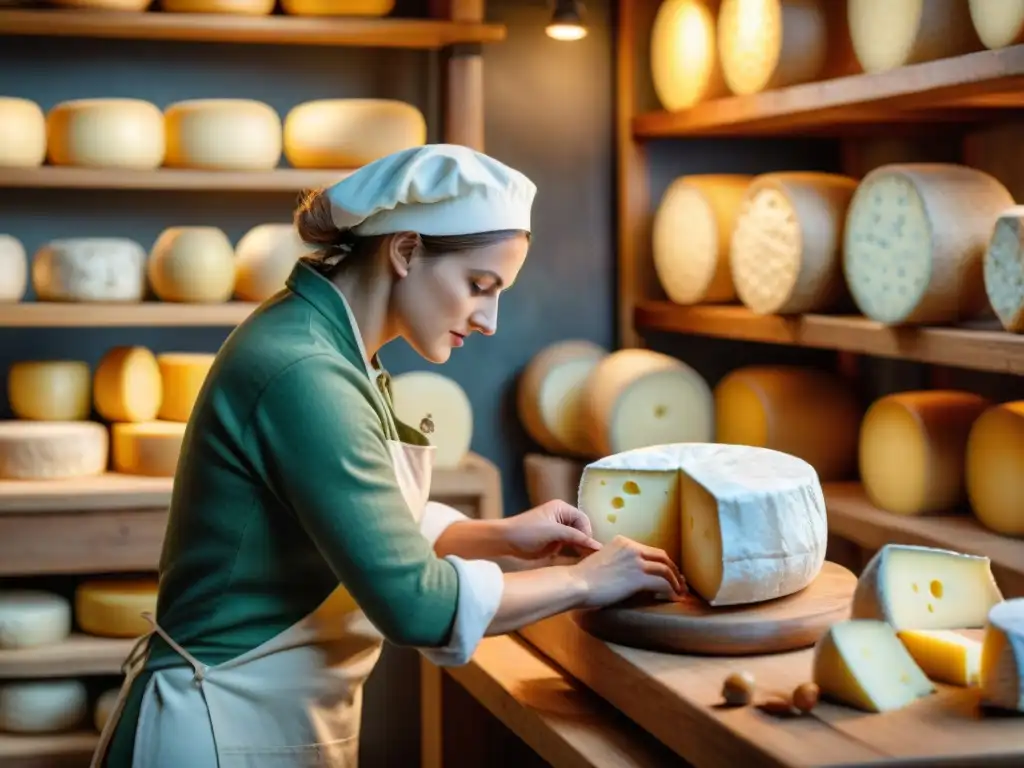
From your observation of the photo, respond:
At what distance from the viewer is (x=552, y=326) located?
369 cm

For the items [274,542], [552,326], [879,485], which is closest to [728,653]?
[274,542]

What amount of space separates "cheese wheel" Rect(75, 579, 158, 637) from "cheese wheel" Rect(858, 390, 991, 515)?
61.5 inches

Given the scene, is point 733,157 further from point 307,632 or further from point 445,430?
point 307,632

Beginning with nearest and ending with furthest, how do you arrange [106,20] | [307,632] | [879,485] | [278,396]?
1. [278,396]
2. [307,632]
3. [879,485]
4. [106,20]

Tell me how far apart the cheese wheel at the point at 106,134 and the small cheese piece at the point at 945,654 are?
2.05 metres

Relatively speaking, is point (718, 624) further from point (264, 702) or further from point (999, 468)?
point (999, 468)

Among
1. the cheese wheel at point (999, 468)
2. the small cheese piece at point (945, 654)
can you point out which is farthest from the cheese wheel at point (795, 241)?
the small cheese piece at point (945, 654)

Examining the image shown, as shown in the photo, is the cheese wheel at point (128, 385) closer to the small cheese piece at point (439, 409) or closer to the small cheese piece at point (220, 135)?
the small cheese piece at point (220, 135)

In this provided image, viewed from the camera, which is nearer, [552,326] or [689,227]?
[689,227]

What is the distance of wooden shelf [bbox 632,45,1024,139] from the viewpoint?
2.20 metres

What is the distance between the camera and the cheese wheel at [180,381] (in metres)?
3.08

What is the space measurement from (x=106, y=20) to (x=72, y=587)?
131 centimetres

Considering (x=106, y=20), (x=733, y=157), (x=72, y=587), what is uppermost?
(x=106, y=20)

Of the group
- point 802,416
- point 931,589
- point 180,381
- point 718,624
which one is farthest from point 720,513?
point 180,381
